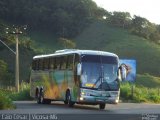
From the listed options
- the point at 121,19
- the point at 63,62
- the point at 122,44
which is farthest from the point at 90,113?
the point at 121,19

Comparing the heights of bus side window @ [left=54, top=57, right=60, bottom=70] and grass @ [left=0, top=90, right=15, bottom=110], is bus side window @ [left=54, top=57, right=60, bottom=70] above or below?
above

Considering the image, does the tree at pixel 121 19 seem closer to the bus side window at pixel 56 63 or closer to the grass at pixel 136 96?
the grass at pixel 136 96

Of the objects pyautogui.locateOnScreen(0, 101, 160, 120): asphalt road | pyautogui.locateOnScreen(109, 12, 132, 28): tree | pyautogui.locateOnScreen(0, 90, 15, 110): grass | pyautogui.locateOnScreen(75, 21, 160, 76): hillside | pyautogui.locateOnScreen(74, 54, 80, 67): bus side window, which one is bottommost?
pyautogui.locateOnScreen(0, 101, 160, 120): asphalt road

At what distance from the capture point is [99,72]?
32.8 meters

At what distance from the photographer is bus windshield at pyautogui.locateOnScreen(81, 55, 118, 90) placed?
107 ft

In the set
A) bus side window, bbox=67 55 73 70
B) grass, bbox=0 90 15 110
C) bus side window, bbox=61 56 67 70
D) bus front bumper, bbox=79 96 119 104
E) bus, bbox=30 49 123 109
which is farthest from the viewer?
bus side window, bbox=61 56 67 70

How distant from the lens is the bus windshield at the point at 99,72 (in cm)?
3269

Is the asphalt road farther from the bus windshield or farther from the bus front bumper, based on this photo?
the bus windshield

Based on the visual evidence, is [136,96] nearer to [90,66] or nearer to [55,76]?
[55,76]

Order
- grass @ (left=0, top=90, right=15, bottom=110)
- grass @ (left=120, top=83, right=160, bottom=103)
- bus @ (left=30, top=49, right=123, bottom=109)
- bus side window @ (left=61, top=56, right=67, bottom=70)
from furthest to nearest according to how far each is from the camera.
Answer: grass @ (left=120, top=83, right=160, bottom=103) → bus side window @ (left=61, top=56, right=67, bottom=70) → bus @ (left=30, top=49, right=123, bottom=109) → grass @ (left=0, top=90, right=15, bottom=110)

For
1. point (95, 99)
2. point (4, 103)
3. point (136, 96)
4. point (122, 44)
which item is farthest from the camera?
point (122, 44)

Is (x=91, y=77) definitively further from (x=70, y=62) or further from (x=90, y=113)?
(x=90, y=113)

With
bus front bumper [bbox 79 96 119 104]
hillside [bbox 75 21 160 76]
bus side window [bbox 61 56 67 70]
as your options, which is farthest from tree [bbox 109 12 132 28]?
bus front bumper [bbox 79 96 119 104]

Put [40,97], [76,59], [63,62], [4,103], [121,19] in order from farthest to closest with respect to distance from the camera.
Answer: [121,19], [40,97], [63,62], [76,59], [4,103]
